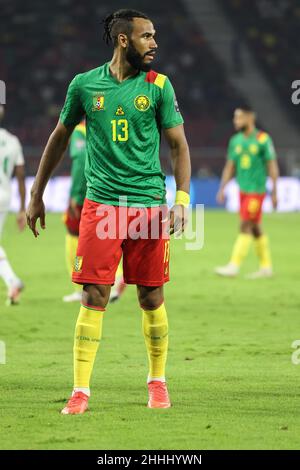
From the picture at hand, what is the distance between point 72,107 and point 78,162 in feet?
18.6

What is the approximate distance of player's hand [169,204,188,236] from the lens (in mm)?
6441

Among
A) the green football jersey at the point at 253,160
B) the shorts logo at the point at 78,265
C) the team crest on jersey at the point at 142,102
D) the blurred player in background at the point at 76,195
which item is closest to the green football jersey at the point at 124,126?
the team crest on jersey at the point at 142,102

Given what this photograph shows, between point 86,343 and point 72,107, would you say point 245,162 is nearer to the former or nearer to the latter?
point 72,107

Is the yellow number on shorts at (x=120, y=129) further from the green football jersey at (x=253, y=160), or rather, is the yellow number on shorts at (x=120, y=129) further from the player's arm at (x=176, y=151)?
the green football jersey at (x=253, y=160)

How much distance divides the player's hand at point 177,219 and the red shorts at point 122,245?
0.14 metres

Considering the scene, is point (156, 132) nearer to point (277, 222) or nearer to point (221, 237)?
Result: point (221, 237)

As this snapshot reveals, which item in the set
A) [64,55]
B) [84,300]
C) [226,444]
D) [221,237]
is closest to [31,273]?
[221,237]

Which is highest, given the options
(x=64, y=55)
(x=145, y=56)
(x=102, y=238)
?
(x=64, y=55)

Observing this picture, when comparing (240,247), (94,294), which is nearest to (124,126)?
(94,294)

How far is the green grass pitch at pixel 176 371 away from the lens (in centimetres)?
584

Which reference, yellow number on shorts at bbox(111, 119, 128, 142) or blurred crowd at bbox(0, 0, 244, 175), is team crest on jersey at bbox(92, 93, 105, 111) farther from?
blurred crowd at bbox(0, 0, 244, 175)

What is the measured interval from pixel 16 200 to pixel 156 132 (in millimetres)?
21298

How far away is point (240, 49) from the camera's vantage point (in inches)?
1423
